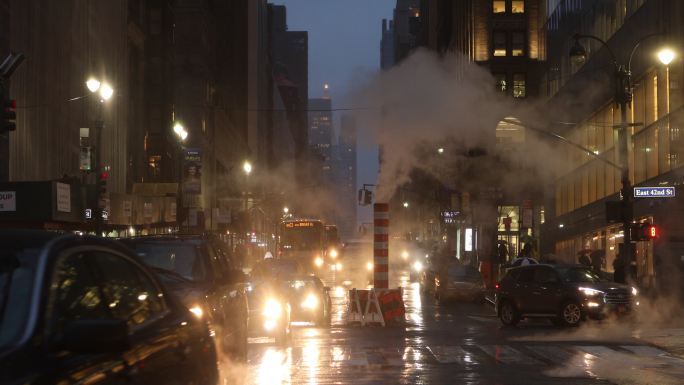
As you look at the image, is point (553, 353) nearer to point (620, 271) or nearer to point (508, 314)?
point (508, 314)

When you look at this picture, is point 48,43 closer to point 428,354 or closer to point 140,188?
point 140,188

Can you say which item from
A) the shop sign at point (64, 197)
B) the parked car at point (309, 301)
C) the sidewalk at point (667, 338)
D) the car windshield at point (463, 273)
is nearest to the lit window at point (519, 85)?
the car windshield at point (463, 273)

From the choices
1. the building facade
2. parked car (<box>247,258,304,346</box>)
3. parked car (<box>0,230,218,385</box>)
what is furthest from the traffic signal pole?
parked car (<box>0,230,218,385</box>)

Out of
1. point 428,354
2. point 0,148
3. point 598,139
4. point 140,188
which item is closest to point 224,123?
point 140,188

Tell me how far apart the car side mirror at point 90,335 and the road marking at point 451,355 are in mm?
11566

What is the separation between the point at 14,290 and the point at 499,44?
75.8 metres

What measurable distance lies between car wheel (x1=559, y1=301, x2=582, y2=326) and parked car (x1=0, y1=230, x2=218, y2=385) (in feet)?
60.0

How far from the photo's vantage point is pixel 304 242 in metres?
57.7

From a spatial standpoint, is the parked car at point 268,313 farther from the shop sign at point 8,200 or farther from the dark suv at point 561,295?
the shop sign at point 8,200

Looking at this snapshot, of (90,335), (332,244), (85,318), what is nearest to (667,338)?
(85,318)

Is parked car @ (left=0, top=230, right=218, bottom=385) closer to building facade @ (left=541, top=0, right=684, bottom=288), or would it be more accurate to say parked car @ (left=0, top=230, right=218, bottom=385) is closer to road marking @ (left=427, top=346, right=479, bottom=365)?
road marking @ (left=427, top=346, right=479, bottom=365)

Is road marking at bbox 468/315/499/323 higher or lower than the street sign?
lower

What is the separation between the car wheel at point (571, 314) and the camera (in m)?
23.0

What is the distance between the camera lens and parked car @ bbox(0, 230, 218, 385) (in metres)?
3.91
